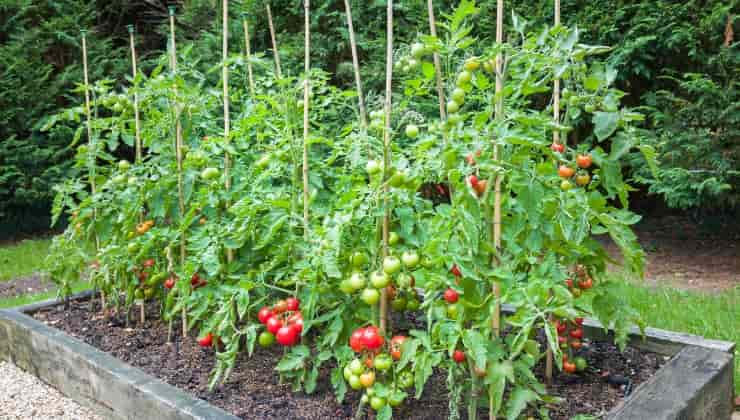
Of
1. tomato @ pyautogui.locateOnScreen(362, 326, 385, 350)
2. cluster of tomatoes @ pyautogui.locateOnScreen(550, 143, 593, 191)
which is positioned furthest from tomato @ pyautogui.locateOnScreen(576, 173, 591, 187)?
tomato @ pyautogui.locateOnScreen(362, 326, 385, 350)

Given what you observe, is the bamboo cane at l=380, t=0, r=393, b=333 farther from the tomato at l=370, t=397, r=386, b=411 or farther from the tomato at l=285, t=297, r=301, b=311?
the tomato at l=285, t=297, r=301, b=311

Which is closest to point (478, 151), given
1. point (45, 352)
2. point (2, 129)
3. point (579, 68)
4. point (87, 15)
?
point (579, 68)

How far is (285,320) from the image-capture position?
2289mm

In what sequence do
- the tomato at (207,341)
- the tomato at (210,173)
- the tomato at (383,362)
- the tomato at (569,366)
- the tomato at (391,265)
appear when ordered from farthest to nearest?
the tomato at (207,341) < the tomato at (210,173) < the tomato at (569,366) < the tomato at (383,362) < the tomato at (391,265)

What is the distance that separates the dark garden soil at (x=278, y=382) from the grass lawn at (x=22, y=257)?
9.91 ft

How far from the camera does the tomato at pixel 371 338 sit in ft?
6.63

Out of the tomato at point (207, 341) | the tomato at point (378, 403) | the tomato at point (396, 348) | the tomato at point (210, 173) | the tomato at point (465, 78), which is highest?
the tomato at point (465, 78)

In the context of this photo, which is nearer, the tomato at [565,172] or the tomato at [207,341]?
the tomato at [565,172]

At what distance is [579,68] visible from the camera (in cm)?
185

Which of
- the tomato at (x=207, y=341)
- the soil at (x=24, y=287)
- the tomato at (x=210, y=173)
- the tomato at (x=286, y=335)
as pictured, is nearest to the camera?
the tomato at (x=286, y=335)

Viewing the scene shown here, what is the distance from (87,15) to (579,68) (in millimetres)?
7978

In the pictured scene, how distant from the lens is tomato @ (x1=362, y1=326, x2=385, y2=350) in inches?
79.6

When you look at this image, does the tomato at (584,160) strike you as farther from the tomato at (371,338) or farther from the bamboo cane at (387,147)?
the tomato at (371,338)

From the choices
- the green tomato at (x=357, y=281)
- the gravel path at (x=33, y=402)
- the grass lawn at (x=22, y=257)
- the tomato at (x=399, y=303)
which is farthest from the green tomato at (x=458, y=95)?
the grass lawn at (x=22, y=257)
